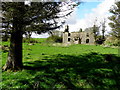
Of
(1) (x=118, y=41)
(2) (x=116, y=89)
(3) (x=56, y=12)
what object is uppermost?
(3) (x=56, y=12)

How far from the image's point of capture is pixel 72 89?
4797mm

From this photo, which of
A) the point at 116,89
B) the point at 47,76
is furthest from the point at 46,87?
the point at 116,89

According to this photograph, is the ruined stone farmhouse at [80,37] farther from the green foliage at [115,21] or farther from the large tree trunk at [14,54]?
the large tree trunk at [14,54]

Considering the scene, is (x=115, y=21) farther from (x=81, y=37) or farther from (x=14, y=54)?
(x=14, y=54)

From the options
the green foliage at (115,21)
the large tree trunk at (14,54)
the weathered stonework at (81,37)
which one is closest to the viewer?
the large tree trunk at (14,54)

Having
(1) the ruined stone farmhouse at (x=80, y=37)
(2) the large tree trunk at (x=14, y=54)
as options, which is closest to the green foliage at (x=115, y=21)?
(1) the ruined stone farmhouse at (x=80, y=37)

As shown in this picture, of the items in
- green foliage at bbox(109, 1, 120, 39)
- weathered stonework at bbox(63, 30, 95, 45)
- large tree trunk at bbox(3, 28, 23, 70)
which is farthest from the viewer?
weathered stonework at bbox(63, 30, 95, 45)

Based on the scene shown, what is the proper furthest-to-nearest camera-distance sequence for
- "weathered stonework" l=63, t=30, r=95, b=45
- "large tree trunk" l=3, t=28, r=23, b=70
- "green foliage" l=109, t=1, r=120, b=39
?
"weathered stonework" l=63, t=30, r=95, b=45 < "green foliage" l=109, t=1, r=120, b=39 < "large tree trunk" l=3, t=28, r=23, b=70

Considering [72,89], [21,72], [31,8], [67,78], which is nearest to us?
[72,89]

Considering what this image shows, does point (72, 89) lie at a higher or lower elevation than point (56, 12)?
lower

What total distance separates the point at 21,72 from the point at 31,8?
3.64 metres

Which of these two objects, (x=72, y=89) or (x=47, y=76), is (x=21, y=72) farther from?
(x=72, y=89)

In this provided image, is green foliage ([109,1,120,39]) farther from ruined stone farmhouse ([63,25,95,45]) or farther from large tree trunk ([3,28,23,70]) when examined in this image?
large tree trunk ([3,28,23,70])

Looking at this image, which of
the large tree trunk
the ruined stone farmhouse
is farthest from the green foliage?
the large tree trunk
